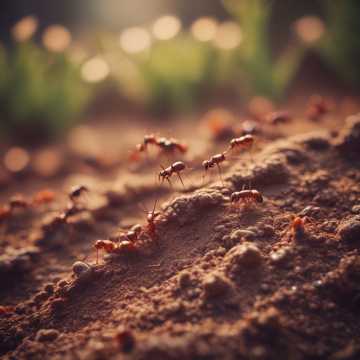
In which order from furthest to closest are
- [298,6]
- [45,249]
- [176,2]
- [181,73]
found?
[176,2]
[298,6]
[181,73]
[45,249]

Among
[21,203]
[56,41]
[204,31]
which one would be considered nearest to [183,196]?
[21,203]

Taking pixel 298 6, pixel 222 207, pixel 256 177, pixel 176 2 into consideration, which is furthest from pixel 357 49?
pixel 176 2

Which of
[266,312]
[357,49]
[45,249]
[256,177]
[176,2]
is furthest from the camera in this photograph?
[176,2]

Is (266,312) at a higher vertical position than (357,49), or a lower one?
lower

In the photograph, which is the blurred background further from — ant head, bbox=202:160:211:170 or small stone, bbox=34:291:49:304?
small stone, bbox=34:291:49:304

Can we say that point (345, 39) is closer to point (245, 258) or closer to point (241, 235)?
point (241, 235)

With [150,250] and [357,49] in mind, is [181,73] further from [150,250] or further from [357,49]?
[150,250]

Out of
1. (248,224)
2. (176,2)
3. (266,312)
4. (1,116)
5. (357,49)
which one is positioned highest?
(176,2)
